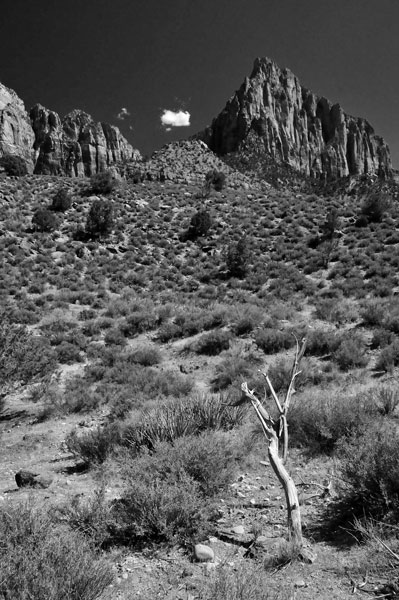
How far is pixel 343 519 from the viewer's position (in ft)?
13.5

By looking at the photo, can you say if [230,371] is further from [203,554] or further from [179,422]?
[203,554]

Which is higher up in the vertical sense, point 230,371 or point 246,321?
point 246,321

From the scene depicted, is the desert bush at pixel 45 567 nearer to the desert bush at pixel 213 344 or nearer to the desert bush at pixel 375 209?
the desert bush at pixel 213 344

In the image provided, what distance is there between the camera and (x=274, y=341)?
1203 cm

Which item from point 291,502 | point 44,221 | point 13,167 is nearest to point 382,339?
point 291,502

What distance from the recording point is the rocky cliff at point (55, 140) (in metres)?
119

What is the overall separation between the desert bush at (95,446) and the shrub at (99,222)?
23.2 metres

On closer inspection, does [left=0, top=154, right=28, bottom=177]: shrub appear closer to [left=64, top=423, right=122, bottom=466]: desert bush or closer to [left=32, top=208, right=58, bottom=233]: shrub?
[left=32, top=208, right=58, bottom=233]: shrub

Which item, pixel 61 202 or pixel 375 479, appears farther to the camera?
pixel 61 202

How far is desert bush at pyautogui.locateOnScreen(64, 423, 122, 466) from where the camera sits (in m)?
6.23

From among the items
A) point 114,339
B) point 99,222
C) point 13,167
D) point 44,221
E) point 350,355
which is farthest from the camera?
point 13,167

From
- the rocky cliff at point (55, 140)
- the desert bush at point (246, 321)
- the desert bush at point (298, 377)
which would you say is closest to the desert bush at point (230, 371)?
the desert bush at point (298, 377)

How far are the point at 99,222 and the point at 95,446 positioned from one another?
78.9 ft

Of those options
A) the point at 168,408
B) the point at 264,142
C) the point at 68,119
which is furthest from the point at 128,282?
the point at 68,119
